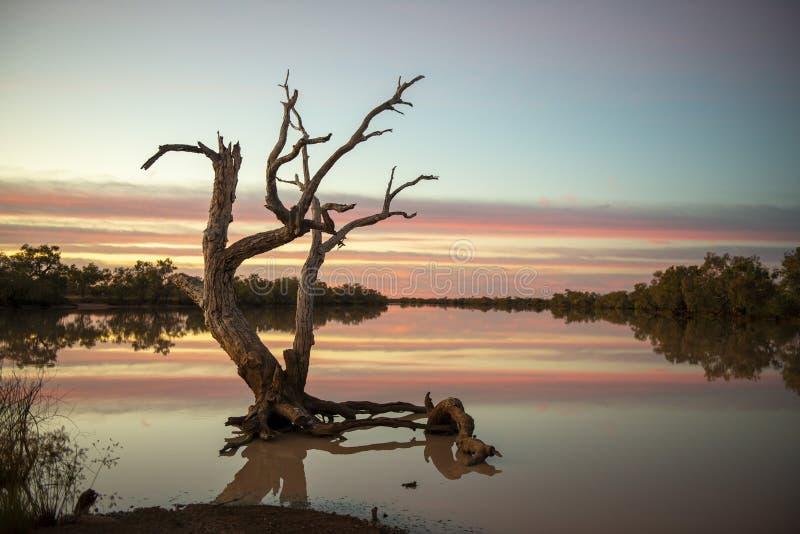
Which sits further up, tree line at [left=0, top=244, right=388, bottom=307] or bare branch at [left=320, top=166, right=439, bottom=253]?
bare branch at [left=320, top=166, right=439, bottom=253]

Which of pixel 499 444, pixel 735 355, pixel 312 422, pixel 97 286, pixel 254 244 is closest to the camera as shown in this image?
pixel 499 444

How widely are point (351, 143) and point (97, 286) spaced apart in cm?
7033

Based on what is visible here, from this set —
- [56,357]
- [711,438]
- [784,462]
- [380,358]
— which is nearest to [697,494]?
[784,462]

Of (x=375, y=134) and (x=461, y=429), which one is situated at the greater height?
(x=375, y=134)

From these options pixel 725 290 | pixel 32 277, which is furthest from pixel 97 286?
pixel 725 290

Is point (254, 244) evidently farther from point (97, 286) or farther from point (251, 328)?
point (97, 286)

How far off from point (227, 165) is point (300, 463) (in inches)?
172

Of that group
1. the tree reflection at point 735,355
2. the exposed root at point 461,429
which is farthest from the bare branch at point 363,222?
the tree reflection at point 735,355

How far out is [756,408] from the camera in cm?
1114

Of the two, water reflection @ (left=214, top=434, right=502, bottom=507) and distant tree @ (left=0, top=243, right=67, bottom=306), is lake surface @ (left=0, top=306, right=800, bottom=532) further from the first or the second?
distant tree @ (left=0, top=243, right=67, bottom=306)

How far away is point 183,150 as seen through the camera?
8.82 m

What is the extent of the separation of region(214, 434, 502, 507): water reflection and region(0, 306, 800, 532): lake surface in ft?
0.09

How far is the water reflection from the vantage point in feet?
20.0

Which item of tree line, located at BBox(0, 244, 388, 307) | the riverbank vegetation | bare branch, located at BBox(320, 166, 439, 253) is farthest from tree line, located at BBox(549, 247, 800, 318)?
bare branch, located at BBox(320, 166, 439, 253)
